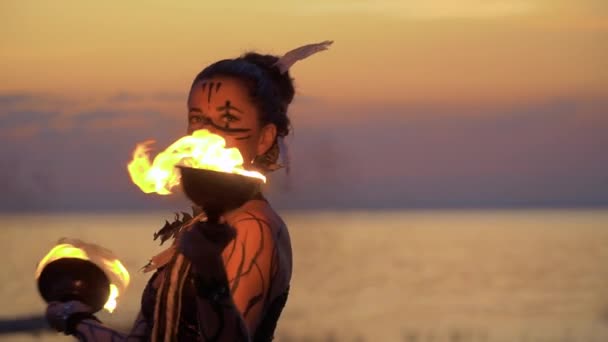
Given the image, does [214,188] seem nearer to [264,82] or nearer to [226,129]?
[226,129]

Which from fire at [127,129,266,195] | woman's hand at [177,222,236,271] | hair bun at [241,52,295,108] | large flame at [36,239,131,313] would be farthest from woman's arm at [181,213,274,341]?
large flame at [36,239,131,313]

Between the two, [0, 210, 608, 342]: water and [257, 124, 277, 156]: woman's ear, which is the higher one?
[257, 124, 277, 156]: woman's ear

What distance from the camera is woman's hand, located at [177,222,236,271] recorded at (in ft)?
11.0

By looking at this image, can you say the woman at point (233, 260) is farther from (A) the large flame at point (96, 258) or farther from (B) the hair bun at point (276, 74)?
(A) the large flame at point (96, 258)

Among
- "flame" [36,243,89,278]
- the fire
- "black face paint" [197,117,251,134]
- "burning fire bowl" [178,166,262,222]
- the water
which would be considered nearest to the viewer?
"burning fire bowl" [178,166,262,222]

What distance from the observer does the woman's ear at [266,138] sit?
3.99m

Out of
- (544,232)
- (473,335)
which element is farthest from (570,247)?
(473,335)

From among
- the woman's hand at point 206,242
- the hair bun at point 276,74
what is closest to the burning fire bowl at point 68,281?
the hair bun at point 276,74

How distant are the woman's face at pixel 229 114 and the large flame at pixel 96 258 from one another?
→ 0.47 metres

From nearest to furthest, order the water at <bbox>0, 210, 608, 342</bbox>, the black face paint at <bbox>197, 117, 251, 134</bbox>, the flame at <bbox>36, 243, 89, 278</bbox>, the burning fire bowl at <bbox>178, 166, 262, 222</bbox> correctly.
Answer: the burning fire bowl at <bbox>178, 166, 262, 222</bbox>
the black face paint at <bbox>197, 117, 251, 134</bbox>
the flame at <bbox>36, 243, 89, 278</bbox>
the water at <bbox>0, 210, 608, 342</bbox>

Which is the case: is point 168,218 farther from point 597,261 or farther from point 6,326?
point 597,261

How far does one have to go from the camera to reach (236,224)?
3.77 m

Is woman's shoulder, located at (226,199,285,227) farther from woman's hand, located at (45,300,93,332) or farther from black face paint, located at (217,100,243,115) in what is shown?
woman's hand, located at (45,300,93,332)

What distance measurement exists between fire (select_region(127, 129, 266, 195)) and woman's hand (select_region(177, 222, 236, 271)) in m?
0.12
